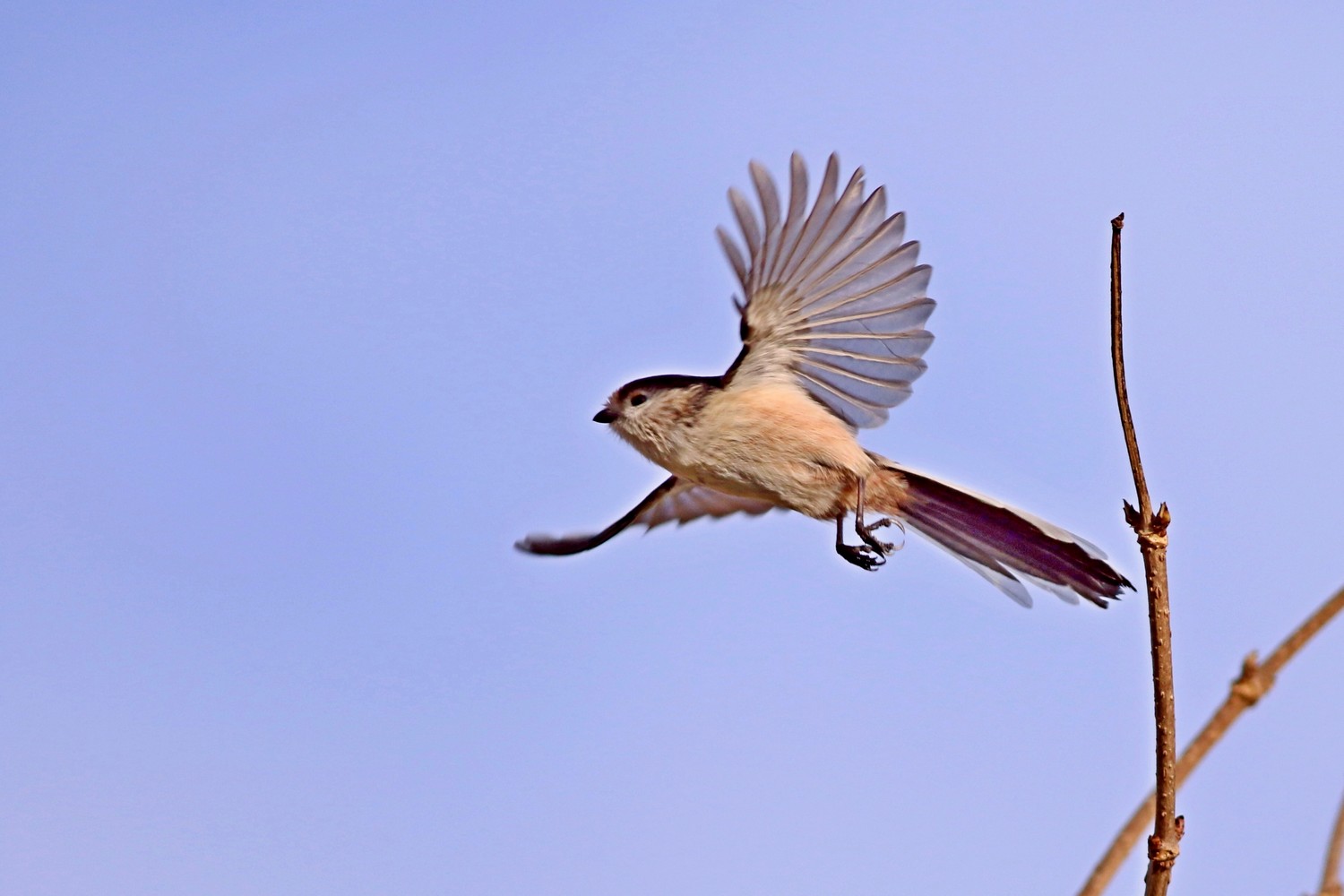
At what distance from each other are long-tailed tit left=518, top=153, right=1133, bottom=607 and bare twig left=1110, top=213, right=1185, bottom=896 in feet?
3.84

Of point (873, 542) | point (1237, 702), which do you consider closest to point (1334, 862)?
point (1237, 702)

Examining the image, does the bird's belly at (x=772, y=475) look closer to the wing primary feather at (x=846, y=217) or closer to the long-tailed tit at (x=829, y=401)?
the long-tailed tit at (x=829, y=401)

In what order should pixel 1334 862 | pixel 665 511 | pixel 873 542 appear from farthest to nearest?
pixel 665 511, pixel 873 542, pixel 1334 862

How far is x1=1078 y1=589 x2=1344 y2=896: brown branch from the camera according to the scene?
6.02ft

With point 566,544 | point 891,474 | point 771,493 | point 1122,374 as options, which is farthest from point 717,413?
point 1122,374

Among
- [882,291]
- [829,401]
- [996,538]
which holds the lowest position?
[996,538]

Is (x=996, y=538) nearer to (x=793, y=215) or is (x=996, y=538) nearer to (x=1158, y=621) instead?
(x=793, y=215)

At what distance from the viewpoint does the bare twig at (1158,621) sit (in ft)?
5.86

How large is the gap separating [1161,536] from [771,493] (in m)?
1.43

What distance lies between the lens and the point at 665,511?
4.05 metres

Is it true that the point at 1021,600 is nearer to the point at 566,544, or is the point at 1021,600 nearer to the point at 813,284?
the point at 813,284

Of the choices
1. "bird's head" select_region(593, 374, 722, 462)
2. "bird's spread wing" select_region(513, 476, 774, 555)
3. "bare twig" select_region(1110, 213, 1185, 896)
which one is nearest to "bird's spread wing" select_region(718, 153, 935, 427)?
"bird's head" select_region(593, 374, 722, 462)

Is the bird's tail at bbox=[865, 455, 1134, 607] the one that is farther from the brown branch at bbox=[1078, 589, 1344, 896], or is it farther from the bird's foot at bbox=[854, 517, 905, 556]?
the brown branch at bbox=[1078, 589, 1344, 896]

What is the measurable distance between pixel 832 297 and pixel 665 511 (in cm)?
98
